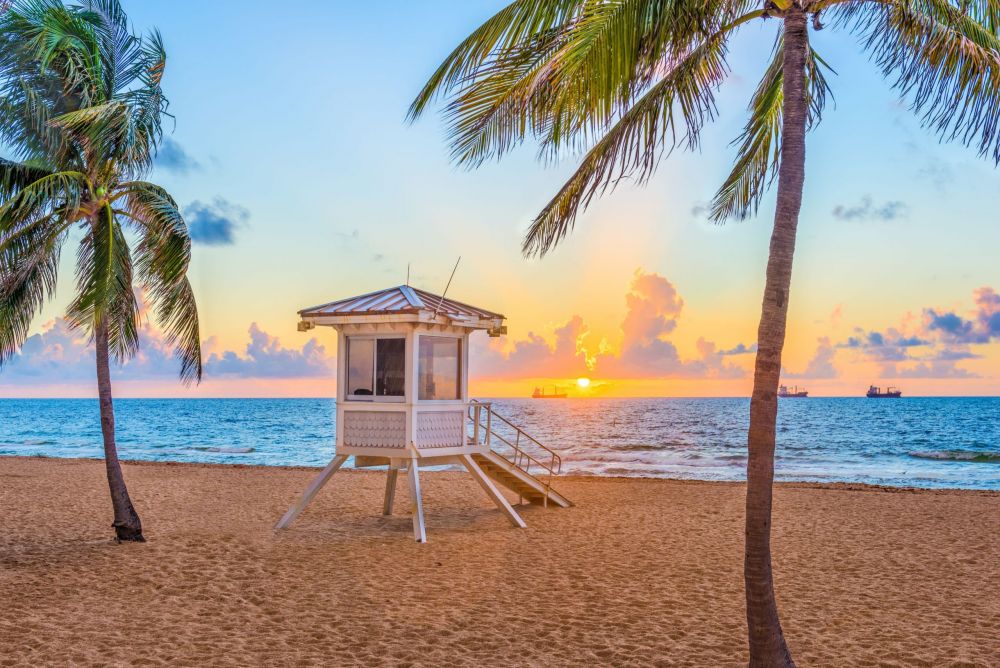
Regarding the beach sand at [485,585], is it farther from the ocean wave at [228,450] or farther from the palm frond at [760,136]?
the ocean wave at [228,450]

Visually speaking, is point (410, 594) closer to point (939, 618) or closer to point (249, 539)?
point (249, 539)

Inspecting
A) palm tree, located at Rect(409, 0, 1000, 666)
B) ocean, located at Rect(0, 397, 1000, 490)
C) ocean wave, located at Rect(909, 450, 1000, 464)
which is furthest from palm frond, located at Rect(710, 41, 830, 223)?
ocean wave, located at Rect(909, 450, 1000, 464)

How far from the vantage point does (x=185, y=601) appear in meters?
7.95

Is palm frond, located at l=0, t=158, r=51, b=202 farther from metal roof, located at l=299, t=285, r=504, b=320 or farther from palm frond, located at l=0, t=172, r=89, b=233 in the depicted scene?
metal roof, located at l=299, t=285, r=504, b=320

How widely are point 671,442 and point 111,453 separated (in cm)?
3599

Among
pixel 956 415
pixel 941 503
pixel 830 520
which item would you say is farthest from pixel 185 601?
pixel 956 415

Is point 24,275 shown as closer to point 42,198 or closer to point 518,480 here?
point 42,198

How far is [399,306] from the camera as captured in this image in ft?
37.5

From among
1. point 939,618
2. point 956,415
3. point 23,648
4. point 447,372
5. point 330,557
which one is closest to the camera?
point 23,648

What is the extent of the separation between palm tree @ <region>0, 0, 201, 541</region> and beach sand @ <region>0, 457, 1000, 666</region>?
2.03 metres

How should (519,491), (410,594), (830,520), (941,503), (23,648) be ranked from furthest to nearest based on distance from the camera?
(941,503), (519,491), (830,520), (410,594), (23,648)

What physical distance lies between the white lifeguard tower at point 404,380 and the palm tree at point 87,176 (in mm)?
2416

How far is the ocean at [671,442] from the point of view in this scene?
1145 inches

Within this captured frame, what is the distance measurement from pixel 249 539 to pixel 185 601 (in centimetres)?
320
